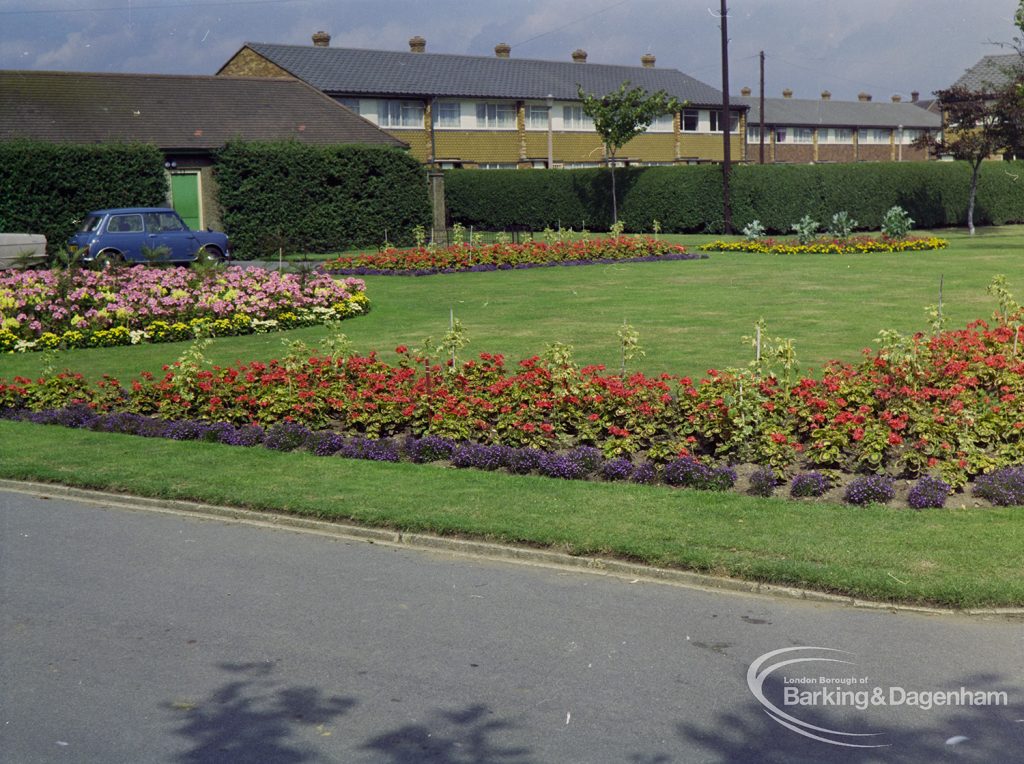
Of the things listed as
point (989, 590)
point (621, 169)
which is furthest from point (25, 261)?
point (621, 169)

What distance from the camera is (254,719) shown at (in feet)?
16.4

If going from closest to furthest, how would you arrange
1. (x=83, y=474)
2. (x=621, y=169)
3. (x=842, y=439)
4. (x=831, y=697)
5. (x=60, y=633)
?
(x=831, y=697)
(x=60, y=633)
(x=842, y=439)
(x=83, y=474)
(x=621, y=169)

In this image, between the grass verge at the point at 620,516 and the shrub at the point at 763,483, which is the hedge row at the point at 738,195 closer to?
the grass verge at the point at 620,516

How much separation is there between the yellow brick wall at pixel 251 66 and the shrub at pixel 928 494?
50.6 m

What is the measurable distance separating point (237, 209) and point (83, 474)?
27.5m

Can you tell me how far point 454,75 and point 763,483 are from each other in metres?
56.1

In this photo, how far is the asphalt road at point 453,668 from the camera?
4746 millimetres

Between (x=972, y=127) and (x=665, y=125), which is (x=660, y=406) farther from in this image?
(x=665, y=125)

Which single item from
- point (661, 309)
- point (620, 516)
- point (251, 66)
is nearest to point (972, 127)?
point (661, 309)

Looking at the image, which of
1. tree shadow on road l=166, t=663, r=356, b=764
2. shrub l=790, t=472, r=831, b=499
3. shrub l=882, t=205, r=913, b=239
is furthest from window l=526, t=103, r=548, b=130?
tree shadow on road l=166, t=663, r=356, b=764

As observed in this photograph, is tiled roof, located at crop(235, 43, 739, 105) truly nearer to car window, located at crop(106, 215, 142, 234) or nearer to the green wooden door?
the green wooden door

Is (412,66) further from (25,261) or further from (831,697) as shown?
(831,697)

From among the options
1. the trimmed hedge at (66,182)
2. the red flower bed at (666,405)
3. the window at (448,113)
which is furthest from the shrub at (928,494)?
the window at (448,113)

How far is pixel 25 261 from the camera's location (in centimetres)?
1973
